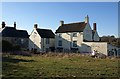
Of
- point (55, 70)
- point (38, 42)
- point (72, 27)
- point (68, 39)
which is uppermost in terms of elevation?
point (72, 27)

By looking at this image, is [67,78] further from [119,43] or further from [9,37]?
[9,37]

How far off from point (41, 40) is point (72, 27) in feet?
29.7

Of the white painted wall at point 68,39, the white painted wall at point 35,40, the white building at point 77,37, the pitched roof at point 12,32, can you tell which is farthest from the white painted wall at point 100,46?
the pitched roof at point 12,32

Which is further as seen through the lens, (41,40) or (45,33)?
(45,33)

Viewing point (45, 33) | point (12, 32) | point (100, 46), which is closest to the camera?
point (100, 46)

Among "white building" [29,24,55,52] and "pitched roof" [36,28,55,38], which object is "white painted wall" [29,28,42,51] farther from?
"pitched roof" [36,28,55,38]

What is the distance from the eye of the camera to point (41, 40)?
61562 millimetres

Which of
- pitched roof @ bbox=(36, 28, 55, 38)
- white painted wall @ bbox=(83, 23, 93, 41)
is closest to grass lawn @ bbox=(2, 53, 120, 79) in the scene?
white painted wall @ bbox=(83, 23, 93, 41)

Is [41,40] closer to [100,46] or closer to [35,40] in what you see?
[35,40]

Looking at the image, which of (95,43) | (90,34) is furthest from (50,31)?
(95,43)

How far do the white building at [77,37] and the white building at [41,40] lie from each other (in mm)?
2609

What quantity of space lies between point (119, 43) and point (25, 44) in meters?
33.8

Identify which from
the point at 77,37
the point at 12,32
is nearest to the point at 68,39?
the point at 77,37

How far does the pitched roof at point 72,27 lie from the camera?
189 ft
